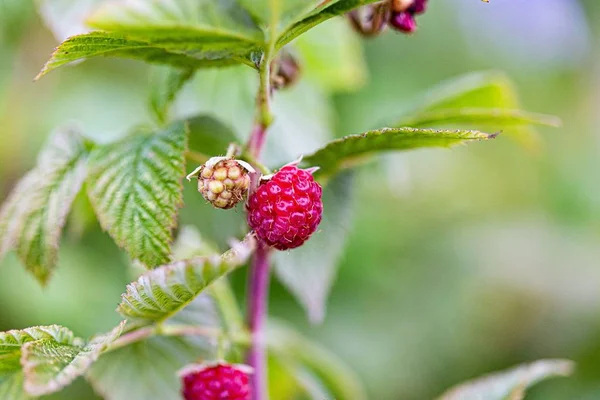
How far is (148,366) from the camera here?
37.1 inches

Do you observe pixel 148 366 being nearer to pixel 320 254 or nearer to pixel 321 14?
pixel 320 254

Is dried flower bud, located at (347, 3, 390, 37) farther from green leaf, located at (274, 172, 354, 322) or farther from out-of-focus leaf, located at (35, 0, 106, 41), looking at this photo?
out-of-focus leaf, located at (35, 0, 106, 41)

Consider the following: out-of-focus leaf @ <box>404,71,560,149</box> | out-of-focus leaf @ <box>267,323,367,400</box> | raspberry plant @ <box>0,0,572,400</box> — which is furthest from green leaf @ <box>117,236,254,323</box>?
out-of-focus leaf @ <box>267,323,367,400</box>

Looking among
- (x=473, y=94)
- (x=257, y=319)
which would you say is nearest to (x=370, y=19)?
(x=473, y=94)

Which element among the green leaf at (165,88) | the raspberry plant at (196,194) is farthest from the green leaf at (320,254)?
the green leaf at (165,88)

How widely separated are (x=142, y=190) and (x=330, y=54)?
26.3 inches

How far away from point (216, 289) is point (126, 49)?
0.44m

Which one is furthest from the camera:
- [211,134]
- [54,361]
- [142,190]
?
[211,134]

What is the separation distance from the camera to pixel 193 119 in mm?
920

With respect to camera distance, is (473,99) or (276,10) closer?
(276,10)

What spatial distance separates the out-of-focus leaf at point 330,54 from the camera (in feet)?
4.46

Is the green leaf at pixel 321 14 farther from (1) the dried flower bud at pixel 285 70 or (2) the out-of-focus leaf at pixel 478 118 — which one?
(2) the out-of-focus leaf at pixel 478 118

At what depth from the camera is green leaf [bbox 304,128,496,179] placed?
2.37ft

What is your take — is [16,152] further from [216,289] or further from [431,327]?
[431,327]
